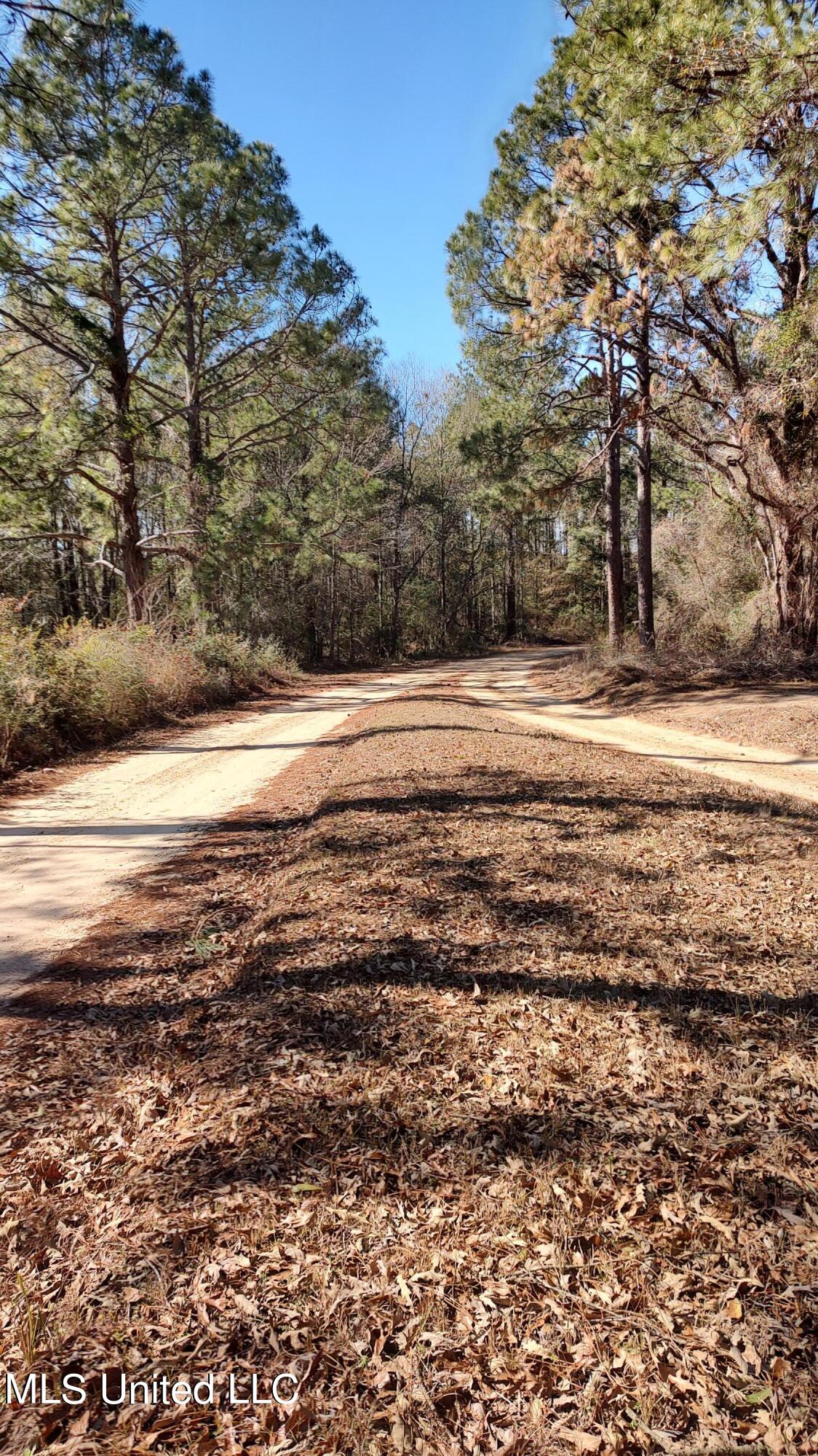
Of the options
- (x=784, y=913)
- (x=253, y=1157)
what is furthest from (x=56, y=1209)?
(x=784, y=913)

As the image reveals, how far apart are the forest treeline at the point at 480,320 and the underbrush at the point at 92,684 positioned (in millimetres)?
296

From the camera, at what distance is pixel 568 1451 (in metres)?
1.39

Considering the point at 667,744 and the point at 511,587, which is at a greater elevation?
the point at 511,587

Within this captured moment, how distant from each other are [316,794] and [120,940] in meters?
3.33

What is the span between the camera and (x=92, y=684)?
10.2 m

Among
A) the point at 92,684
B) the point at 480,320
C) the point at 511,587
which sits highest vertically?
the point at 480,320

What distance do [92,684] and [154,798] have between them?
3768mm

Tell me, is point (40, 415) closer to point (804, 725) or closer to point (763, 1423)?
point (804, 725)

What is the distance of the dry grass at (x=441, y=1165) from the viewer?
4.94 ft

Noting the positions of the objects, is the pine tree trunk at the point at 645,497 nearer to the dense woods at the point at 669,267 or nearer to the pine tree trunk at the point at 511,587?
the dense woods at the point at 669,267

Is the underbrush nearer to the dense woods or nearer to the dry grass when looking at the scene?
the dry grass

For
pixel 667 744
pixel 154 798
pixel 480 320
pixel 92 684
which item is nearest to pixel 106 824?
pixel 154 798

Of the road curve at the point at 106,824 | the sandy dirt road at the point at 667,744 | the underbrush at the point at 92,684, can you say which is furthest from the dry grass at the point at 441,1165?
the underbrush at the point at 92,684

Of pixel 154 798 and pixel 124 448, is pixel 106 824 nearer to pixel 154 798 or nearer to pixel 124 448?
pixel 154 798
